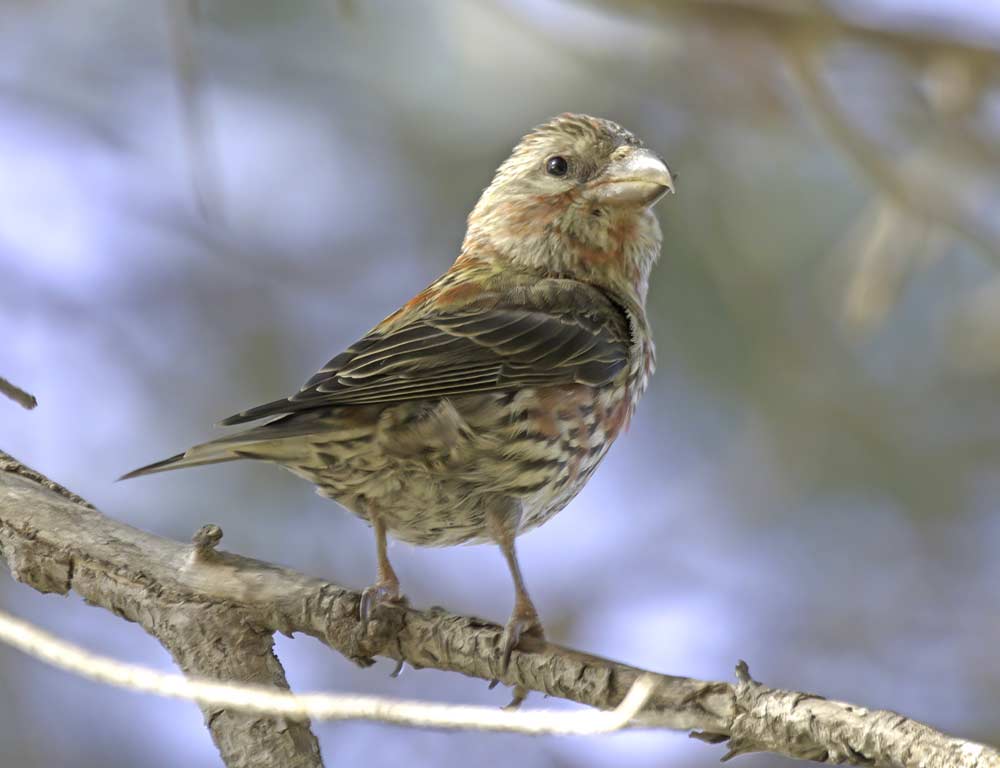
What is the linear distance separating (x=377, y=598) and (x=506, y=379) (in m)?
1.07

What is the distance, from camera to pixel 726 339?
8023 millimetres

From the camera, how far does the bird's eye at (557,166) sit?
Result: 5391 mm

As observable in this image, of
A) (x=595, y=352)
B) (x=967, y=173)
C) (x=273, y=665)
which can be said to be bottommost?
(x=273, y=665)

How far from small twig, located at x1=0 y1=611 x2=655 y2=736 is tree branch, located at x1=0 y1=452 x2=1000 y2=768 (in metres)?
0.62

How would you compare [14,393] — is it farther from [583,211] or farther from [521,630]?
[583,211]

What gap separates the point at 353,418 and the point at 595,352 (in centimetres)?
102

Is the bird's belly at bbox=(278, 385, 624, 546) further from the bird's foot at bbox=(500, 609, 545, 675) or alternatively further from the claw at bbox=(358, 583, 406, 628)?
the bird's foot at bbox=(500, 609, 545, 675)

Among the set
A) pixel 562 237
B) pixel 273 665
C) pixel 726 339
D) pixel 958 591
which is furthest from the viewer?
pixel 726 339

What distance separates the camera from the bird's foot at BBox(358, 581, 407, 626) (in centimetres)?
369

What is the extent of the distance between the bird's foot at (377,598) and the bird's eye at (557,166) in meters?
2.14

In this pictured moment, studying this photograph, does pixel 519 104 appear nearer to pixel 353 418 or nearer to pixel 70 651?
pixel 353 418

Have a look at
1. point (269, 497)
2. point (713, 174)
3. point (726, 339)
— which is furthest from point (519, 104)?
point (269, 497)

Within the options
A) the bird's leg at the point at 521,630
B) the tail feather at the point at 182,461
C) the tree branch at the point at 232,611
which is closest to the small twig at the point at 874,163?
the bird's leg at the point at 521,630

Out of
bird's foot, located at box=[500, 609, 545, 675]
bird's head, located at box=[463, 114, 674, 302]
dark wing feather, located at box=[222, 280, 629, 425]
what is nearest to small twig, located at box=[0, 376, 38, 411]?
dark wing feather, located at box=[222, 280, 629, 425]
